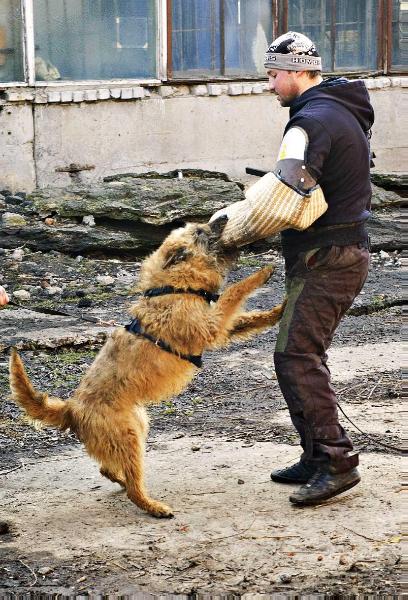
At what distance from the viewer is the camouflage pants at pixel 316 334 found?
16.8 feet

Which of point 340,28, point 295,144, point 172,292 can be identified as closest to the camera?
point 295,144

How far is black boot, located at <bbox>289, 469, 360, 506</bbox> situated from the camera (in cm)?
511

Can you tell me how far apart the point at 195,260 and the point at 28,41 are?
7.39 m

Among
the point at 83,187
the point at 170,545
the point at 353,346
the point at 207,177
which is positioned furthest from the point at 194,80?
the point at 170,545

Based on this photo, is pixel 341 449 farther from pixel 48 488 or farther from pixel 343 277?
pixel 48 488

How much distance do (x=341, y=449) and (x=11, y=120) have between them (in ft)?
25.0

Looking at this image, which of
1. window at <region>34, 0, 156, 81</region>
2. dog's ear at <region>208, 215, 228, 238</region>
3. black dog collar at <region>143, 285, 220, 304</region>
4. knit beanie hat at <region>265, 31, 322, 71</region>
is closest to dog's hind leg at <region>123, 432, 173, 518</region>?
black dog collar at <region>143, 285, 220, 304</region>

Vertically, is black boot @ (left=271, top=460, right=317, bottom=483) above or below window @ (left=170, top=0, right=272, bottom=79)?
below

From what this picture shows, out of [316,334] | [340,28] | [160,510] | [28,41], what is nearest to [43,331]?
[160,510]

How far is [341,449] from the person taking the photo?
5195mm

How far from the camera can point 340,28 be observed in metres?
14.0

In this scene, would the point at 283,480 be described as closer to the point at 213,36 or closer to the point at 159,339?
the point at 159,339

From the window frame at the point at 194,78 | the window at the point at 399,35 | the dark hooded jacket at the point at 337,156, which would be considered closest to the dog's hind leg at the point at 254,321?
the dark hooded jacket at the point at 337,156

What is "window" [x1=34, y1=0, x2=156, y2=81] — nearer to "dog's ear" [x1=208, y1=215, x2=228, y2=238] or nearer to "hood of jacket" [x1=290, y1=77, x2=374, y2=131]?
"dog's ear" [x1=208, y1=215, x2=228, y2=238]
